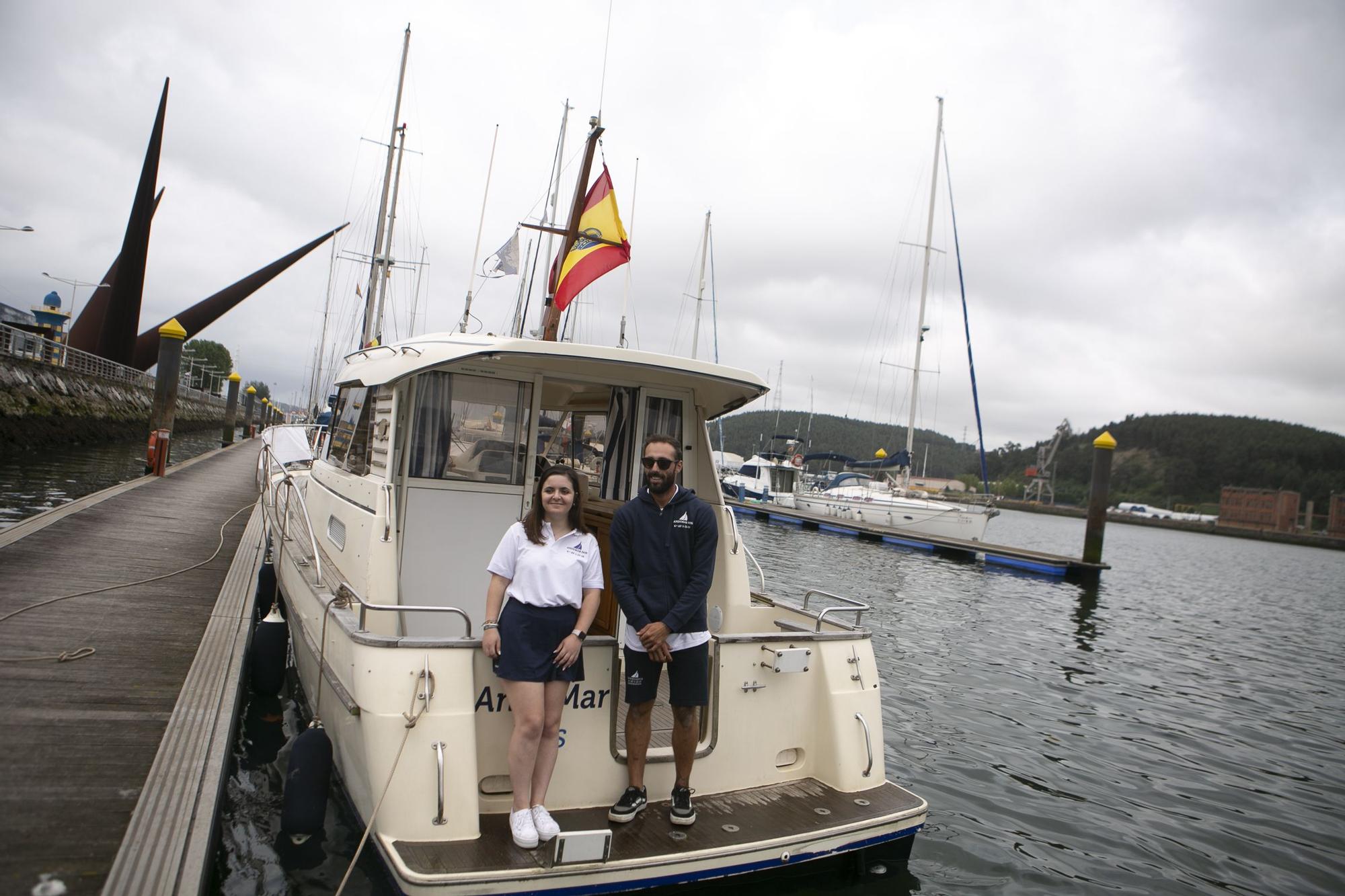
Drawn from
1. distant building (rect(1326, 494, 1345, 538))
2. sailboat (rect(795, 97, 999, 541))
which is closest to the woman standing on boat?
sailboat (rect(795, 97, 999, 541))

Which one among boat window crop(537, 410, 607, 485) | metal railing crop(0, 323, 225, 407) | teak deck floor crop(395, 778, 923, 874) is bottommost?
teak deck floor crop(395, 778, 923, 874)

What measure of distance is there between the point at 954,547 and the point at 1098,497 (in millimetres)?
4629

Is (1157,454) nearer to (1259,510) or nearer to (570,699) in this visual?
(1259,510)

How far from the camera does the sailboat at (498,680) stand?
3506 mm

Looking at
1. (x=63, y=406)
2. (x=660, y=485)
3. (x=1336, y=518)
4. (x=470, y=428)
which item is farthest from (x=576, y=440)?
(x=1336, y=518)

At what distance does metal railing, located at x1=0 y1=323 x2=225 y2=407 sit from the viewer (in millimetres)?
20781

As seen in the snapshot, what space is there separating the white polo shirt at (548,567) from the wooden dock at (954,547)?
13700mm

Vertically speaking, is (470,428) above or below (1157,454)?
below

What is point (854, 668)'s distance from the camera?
4.68 m

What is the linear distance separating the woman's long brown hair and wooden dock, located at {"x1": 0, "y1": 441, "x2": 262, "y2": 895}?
1.97m

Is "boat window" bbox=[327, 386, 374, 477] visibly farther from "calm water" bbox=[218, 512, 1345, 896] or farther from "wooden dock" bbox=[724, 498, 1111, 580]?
"wooden dock" bbox=[724, 498, 1111, 580]

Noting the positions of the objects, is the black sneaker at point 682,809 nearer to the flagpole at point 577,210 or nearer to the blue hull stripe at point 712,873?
the blue hull stripe at point 712,873

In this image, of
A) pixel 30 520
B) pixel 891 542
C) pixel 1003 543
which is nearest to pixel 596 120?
pixel 30 520

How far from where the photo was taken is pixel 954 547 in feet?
84.1
